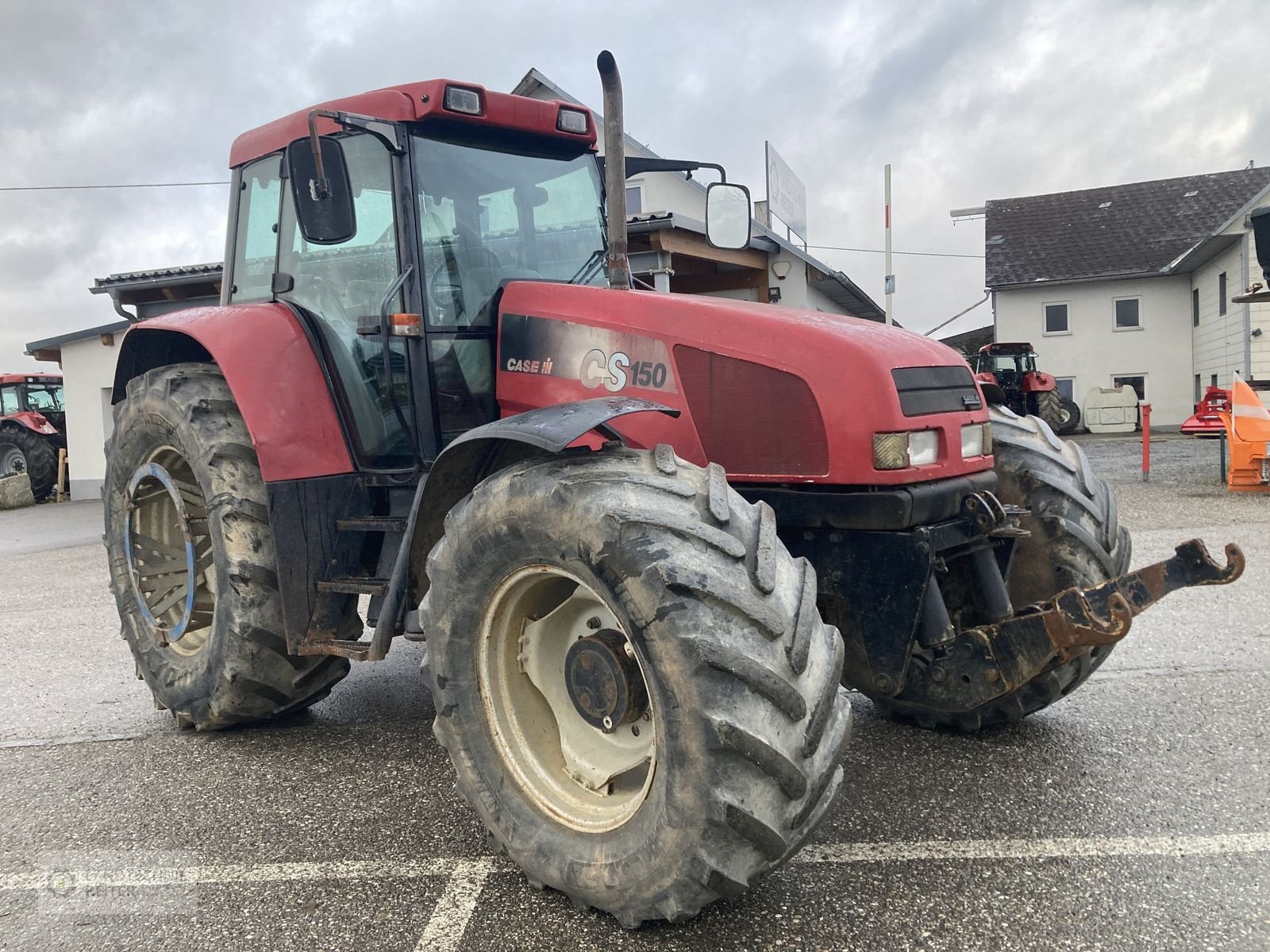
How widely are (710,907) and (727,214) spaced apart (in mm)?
2516

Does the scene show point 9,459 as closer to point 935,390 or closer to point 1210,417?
point 1210,417

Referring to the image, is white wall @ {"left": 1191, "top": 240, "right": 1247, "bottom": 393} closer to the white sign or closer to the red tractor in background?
the red tractor in background

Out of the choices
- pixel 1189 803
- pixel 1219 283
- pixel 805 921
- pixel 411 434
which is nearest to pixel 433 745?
pixel 411 434

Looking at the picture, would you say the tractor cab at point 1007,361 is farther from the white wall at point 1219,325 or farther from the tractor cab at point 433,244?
the tractor cab at point 433,244

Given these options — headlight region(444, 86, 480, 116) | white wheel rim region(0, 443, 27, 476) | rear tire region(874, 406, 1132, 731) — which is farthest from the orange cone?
white wheel rim region(0, 443, 27, 476)

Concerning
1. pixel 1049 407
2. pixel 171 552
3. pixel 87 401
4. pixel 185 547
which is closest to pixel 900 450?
pixel 185 547

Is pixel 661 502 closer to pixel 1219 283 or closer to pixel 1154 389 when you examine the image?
pixel 1219 283

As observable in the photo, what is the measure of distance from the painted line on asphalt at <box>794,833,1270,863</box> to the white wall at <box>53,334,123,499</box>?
19208 mm

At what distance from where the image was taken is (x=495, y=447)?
3.01 metres

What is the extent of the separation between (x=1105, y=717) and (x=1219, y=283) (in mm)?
27118

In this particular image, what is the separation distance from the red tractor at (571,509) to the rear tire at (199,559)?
15mm

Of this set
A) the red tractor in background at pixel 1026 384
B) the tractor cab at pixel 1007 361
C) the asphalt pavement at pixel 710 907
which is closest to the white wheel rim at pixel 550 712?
the asphalt pavement at pixel 710 907

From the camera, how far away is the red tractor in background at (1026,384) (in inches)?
955

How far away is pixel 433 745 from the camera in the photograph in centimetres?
386
